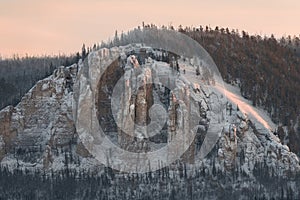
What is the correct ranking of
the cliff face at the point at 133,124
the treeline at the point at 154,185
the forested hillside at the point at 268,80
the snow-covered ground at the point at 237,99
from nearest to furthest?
the treeline at the point at 154,185 → the cliff face at the point at 133,124 → the snow-covered ground at the point at 237,99 → the forested hillside at the point at 268,80

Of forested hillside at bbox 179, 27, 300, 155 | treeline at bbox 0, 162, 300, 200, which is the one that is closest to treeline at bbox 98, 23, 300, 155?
forested hillside at bbox 179, 27, 300, 155

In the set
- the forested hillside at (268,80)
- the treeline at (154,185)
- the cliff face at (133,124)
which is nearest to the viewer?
the treeline at (154,185)

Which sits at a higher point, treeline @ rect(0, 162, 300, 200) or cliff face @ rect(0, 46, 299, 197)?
cliff face @ rect(0, 46, 299, 197)

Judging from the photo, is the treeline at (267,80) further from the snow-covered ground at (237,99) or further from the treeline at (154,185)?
the treeline at (154,185)

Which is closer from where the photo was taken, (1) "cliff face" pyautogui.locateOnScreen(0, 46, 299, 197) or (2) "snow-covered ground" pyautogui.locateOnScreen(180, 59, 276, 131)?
(1) "cliff face" pyautogui.locateOnScreen(0, 46, 299, 197)

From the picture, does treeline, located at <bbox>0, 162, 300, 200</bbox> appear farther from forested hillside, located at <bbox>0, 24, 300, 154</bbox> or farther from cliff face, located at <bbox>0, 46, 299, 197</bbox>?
forested hillside, located at <bbox>0, 24, 300, 154</bbox>

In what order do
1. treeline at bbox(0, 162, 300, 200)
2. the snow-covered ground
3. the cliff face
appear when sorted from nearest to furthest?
1. treeline at bbox(0, 162, 300, 200)
2. the cliff face
3. the snow-covered ground

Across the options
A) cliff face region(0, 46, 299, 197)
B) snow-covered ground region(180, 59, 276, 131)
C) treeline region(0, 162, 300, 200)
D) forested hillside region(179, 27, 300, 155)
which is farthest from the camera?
forested hillside region(179, 27, 300, 155)

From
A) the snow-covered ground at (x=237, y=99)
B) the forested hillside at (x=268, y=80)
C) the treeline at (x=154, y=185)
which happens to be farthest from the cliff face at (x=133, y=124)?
the forested hillside at (x=268, y=80)
